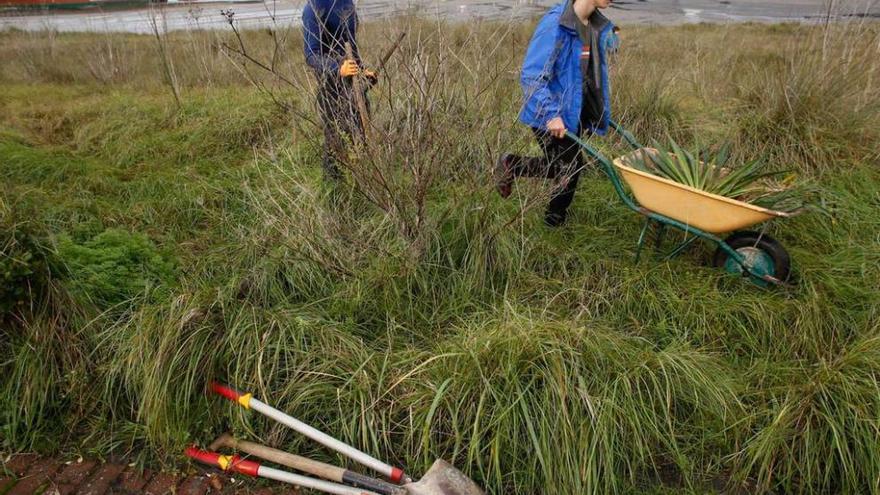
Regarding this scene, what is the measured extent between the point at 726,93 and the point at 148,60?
318 inches

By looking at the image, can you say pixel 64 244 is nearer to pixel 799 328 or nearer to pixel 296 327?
pixel 296 327

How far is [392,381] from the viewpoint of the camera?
2.65 metres

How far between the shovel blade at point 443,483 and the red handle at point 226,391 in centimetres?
94

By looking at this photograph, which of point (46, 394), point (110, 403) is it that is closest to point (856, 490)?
point (110, 403)

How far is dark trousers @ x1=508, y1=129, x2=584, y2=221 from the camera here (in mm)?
3416

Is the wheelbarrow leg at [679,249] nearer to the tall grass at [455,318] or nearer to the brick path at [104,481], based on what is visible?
the tall grass at [455,318]

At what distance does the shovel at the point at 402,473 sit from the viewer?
86.7 inches

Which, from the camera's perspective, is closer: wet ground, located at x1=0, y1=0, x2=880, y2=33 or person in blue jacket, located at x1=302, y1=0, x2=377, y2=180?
person in blue jacket, located at x1=302, y1=0, x2=377, y2=180

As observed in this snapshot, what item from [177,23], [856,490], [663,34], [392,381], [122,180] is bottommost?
[856,490]

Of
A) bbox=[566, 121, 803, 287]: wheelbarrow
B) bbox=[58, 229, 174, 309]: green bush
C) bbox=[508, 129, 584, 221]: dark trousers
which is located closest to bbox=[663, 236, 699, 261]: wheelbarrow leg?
bbox=[566, 121, 803, 287]: wheelbarrow

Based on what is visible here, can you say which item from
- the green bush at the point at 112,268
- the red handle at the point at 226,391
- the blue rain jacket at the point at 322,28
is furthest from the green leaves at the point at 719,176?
the green bush at the point at 112,268

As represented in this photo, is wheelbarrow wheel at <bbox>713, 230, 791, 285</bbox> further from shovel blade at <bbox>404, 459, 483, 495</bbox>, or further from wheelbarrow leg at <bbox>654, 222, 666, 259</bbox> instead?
shovel blade at <bbox>404, 459, 483, 495</bbox>

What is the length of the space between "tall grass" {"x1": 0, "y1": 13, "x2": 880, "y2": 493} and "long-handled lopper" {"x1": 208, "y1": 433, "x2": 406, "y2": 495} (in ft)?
0.29

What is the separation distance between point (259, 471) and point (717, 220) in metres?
2.56
